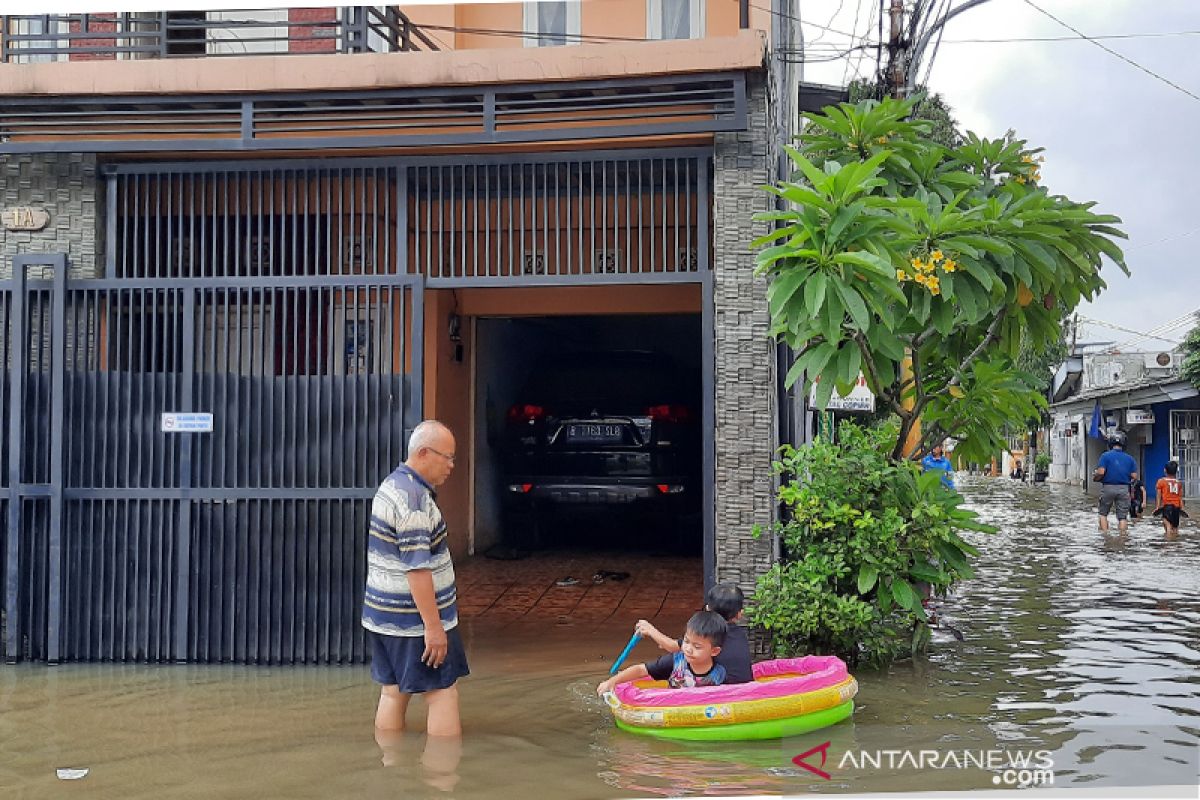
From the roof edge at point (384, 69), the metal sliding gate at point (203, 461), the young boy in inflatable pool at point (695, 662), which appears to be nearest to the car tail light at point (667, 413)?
the metal sliding gate at point (203, 461)

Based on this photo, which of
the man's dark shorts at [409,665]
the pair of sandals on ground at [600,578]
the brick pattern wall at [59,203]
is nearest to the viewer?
the man's dark shorts at [409,665]

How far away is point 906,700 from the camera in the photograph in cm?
638

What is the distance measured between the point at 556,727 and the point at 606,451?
18.5 ft

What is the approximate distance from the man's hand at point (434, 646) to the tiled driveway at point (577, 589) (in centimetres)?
378

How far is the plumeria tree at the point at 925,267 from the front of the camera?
6.21 meters

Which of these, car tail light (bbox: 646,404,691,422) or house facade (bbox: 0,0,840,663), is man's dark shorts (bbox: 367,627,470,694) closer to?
house facade (bbox: 0,0,840,663)

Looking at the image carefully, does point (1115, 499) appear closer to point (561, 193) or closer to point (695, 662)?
point (561, 193)

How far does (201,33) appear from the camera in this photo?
970 cm

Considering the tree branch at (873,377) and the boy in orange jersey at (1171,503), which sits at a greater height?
the tree branch at (873,377)

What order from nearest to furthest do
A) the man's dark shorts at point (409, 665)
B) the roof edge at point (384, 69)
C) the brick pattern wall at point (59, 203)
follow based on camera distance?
1. the man's dark shorts at point (409, 665)
2. the roof edge at point (384, 69)
3. the brick pattern wall at point (59, 203)

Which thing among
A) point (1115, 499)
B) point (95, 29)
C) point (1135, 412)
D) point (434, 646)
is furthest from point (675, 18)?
point (1135, 412)

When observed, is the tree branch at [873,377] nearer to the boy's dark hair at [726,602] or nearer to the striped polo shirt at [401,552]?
the boy's dark hair at [726,602]

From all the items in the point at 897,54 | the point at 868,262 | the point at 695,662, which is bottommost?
the point at 695,662

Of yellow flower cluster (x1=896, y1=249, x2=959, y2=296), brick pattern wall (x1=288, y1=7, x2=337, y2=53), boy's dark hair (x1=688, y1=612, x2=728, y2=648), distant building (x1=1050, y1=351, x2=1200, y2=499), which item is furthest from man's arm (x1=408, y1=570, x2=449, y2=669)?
distant building (x1=1050, y1=351, x2=1200, y2=499)
